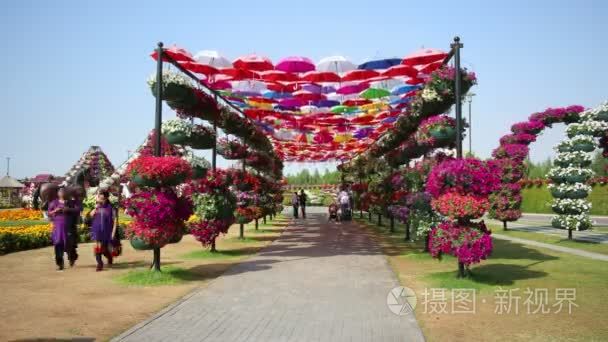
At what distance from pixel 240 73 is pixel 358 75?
279cm

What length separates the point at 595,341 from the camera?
4.99m

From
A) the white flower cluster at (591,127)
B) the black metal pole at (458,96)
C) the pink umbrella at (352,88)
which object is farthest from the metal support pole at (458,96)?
the white flower cluster at (591,127)

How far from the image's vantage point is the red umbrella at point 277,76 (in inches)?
406

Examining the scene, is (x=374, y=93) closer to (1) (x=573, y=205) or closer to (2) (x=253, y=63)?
(2) (x=253, y=63)

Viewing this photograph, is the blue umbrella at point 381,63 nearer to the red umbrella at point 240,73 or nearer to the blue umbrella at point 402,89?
the blue umbrella at point 402,89

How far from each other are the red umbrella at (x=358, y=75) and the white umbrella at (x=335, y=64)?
14 centimetres

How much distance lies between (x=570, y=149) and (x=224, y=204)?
39.6 ft

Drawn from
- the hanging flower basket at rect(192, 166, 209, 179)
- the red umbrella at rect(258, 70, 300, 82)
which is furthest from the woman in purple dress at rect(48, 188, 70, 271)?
the red umbrella at rect(258, 70, 300, 82)

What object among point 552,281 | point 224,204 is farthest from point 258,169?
point 552,281

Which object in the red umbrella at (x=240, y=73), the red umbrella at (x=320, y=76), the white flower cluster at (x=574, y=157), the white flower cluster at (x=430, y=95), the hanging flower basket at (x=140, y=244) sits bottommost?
the hanging flower basket at (x=140, y=244)

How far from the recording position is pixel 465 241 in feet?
25.9

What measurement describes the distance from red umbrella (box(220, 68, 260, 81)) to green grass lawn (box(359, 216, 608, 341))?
552cm

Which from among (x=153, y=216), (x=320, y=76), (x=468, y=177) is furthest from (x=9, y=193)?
(x=468, y=177)

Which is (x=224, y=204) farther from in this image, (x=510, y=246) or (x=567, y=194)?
(x=567, y=194)
